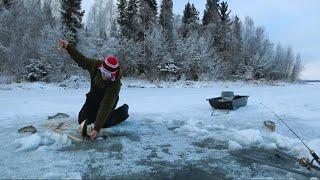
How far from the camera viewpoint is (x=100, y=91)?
22.9 feet

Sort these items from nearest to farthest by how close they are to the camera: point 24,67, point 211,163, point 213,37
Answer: point 211,163 < point 24,67 < point 213,37

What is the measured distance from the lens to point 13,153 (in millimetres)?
5719

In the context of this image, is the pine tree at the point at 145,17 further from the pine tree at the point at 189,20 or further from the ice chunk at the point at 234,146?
the ice chunk at the point at 234,146

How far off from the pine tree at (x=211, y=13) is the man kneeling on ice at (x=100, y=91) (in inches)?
1742

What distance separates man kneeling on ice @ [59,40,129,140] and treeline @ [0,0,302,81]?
22933mm

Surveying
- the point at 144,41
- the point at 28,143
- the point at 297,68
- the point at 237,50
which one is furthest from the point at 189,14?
the point at 28,143

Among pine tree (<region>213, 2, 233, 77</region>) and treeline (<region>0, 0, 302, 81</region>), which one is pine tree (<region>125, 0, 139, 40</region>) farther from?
pine tree (<region>213, 2, 233, 77</region>)

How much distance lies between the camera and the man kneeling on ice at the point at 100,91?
6.44 meters

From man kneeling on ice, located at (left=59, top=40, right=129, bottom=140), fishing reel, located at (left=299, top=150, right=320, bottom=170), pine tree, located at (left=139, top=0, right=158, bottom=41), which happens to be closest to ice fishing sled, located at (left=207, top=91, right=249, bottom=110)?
man kneeling on ice, located at (left=59, top=40, right=129, bottom=140)

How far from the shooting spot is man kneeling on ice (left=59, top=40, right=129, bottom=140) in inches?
254

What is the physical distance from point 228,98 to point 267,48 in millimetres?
47407

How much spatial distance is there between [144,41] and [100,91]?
32581 millimetres

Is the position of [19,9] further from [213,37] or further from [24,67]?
[213,37]

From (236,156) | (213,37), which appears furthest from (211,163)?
(213,37)
